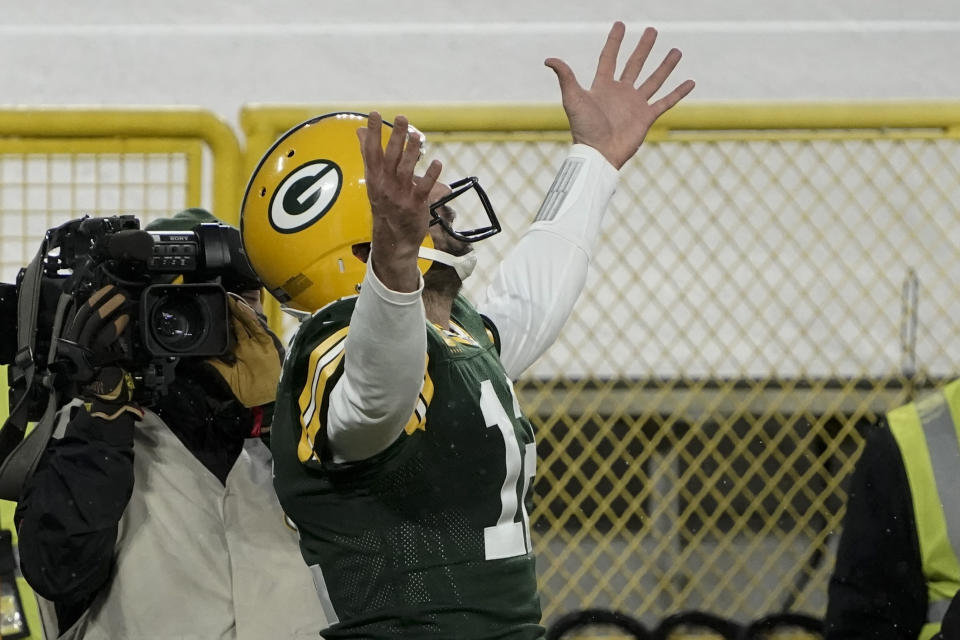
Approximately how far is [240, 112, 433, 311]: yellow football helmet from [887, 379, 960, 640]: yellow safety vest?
0.76 m

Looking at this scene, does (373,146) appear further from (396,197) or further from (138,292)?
(138,292)

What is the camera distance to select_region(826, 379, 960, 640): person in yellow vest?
65.1 inches

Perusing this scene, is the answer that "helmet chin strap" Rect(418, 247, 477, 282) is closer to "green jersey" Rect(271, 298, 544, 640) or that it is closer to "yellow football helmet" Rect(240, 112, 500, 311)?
"yellow football helmet" Rect(240, 112, 500, 311)

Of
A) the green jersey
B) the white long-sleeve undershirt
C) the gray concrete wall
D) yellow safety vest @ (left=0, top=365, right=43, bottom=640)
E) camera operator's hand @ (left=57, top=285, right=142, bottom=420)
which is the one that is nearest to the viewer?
the green jersey

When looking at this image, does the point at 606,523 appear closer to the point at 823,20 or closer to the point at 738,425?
the point at 738,425

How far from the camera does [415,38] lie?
13.1 feet

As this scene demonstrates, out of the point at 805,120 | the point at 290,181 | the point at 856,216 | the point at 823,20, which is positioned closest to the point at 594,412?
the point at 805,120

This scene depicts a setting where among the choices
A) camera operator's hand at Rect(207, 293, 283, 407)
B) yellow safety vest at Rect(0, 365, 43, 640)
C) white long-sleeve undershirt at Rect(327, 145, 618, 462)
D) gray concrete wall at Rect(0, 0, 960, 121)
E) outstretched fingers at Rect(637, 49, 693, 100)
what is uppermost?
gray concrete wall at Rect(0, 0, 960, 121)

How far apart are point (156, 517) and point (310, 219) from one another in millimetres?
475

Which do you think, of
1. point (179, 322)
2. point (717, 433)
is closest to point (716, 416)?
point (717, 433)

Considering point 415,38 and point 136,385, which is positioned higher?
point 415,38

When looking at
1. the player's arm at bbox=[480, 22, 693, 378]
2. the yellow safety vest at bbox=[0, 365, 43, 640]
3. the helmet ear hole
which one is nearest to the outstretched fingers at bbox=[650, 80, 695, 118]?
the player's arm at bbox=[480, 22, 693, 378]

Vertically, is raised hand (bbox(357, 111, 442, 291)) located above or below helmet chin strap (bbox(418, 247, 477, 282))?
above

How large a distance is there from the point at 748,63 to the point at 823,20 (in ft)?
1.01
